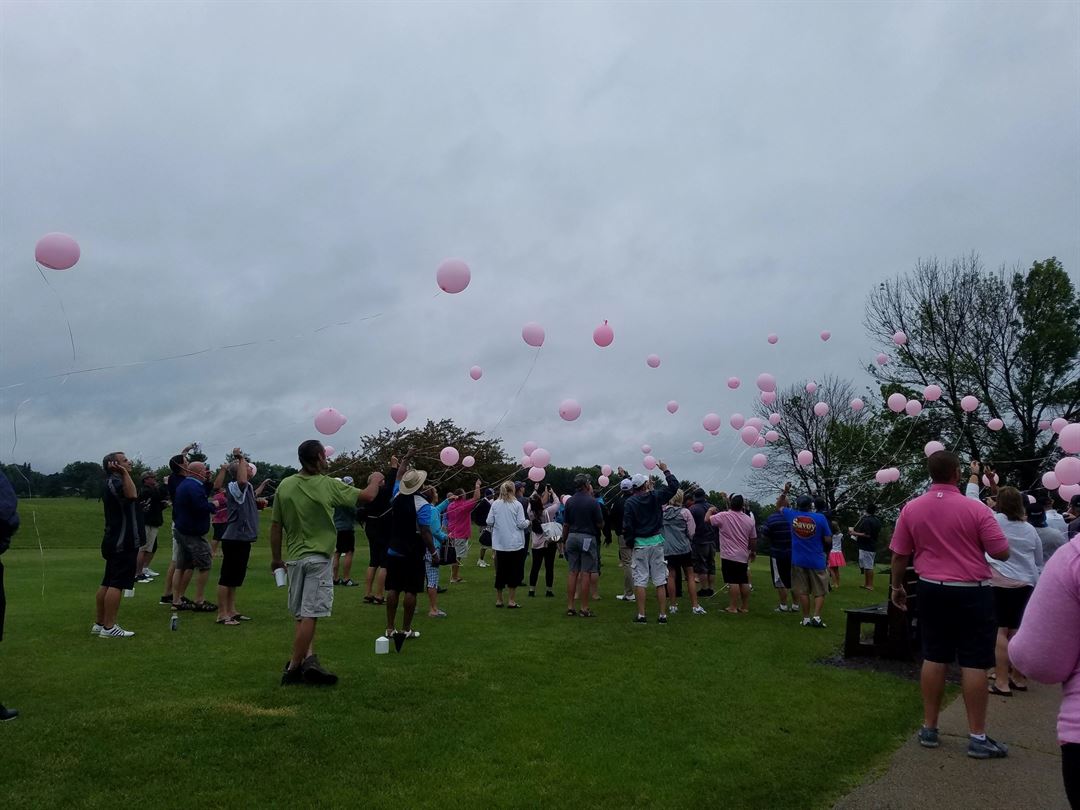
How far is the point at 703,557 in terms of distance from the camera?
488 inches

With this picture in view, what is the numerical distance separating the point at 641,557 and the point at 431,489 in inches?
117

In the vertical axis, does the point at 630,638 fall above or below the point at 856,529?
below

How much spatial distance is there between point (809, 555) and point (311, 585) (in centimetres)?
717

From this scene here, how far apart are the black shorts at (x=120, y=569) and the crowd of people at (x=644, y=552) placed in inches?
0.6

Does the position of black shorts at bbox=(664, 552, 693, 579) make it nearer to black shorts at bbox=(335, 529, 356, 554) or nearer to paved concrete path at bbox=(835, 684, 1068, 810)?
black shorts at bbox=(335, 529, 356, 554)

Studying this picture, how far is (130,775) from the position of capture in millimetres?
3842

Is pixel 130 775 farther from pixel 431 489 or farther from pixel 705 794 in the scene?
pixel 431 489

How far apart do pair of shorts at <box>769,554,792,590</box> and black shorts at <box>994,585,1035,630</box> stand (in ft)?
13.6

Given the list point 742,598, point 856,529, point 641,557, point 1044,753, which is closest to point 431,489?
point 641,557

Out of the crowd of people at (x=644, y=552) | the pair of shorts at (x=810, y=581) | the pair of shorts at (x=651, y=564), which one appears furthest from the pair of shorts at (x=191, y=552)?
the pair of shorts at (x=810, y=581)

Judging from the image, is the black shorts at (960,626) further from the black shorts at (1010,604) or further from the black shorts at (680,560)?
the black shorts at (680,560)

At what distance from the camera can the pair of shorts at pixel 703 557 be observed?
12141 millimetres

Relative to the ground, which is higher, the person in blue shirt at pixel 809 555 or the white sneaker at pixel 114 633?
the person in blue shirt at pixel 809 555

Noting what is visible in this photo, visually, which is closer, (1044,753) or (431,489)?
(1044,753)
